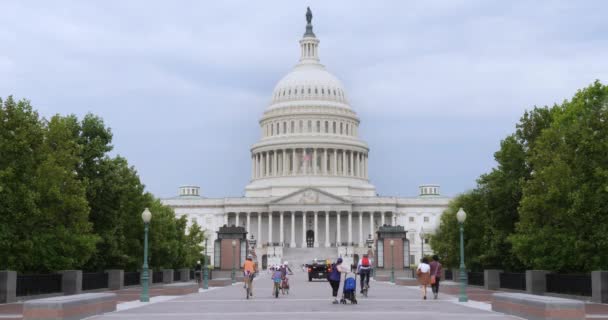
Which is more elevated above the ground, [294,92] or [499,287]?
[294,92]

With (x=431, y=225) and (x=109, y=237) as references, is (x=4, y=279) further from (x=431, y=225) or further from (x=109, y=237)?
(x=431, y=225)

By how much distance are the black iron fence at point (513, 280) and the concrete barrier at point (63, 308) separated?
A: 90.1ft

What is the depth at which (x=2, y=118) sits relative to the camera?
138 feet

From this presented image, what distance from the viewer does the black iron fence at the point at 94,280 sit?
49025 millimetres

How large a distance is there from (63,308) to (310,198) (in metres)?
156

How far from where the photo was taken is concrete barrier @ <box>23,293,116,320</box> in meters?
25.0

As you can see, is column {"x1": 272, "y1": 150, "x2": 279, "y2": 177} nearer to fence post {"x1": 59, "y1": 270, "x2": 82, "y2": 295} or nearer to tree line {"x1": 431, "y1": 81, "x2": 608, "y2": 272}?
tree line {"x1": 431, "y1": 81, "x2": 608, "y2": 272}

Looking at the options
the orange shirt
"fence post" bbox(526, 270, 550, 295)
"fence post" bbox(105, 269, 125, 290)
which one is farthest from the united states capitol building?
the orange shirt

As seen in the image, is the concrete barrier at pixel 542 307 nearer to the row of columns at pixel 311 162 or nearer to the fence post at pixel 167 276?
the fence post at pixel 167 276

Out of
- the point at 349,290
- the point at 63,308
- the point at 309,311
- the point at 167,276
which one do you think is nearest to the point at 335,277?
the point at 349,290

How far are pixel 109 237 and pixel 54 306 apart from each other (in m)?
29.2

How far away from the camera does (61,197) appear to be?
4397 cm

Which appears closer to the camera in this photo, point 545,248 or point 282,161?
point 545,248

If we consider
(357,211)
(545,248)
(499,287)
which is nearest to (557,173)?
(545,248)
